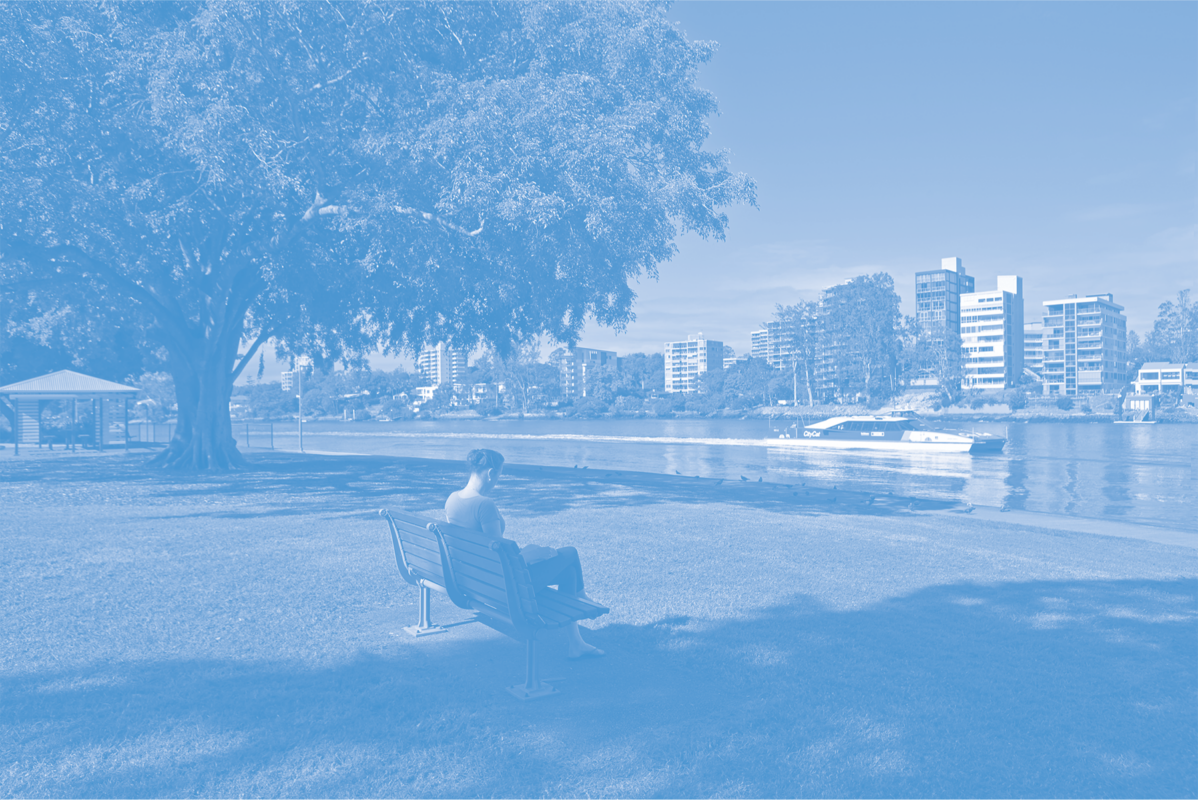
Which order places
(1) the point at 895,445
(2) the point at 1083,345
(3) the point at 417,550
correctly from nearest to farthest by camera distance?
(3) the point at 417,550, (1) the point at 895,445, (2) the point at 1083,345

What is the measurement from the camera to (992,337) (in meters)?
166

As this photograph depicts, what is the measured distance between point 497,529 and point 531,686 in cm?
115

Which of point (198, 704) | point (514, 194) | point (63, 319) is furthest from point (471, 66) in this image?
point (63, 319)

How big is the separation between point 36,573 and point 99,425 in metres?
28.7

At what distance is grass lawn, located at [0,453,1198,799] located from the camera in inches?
159

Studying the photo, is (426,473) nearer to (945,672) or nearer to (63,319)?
(63,319)

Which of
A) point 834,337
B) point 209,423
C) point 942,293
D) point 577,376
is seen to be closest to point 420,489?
point 209,423

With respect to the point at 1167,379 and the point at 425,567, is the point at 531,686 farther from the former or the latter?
the point at 1167,379

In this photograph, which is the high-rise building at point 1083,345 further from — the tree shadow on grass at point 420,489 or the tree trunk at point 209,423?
the tree trunk at point 209,423

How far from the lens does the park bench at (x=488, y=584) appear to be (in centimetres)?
508

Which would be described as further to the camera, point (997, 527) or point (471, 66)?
point (471, 66)

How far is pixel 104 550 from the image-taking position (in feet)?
32.4

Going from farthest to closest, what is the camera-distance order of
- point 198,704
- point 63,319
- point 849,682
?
point 63,319, point 849,682, point 198,704

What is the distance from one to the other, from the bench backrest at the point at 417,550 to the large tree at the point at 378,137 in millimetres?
7874
